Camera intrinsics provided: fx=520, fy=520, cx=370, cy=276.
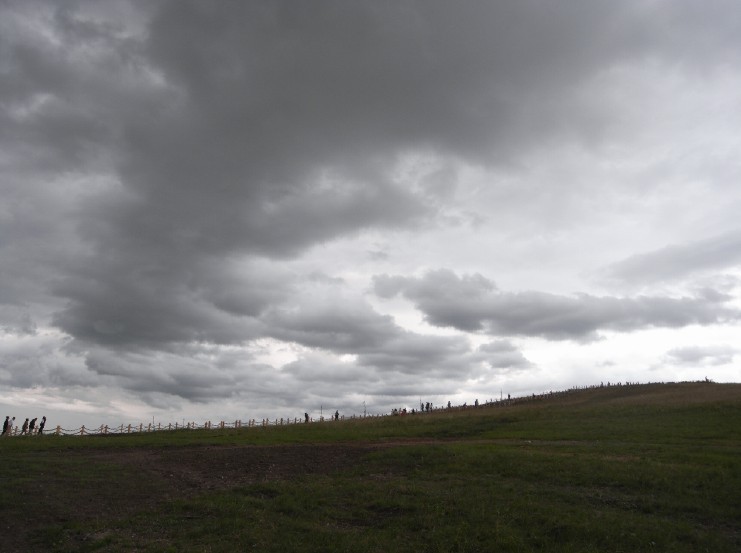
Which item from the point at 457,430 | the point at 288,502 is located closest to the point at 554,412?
the point at 457,430

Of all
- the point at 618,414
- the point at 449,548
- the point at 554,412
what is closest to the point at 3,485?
the point at 449,548

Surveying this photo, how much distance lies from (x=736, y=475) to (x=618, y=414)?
31.1m

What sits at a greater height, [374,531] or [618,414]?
[618,414]

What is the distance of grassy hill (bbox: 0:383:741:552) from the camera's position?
15594 mm

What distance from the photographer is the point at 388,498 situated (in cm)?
2025

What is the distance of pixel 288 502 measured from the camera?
786 inches

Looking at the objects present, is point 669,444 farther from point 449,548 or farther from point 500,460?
point 449,548

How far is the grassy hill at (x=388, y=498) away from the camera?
51.2 feet

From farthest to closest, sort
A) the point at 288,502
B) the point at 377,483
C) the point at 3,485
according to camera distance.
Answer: the point at 377,483 → the point at 3,485 → the point at 288,502

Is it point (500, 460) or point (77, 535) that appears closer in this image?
point (77, 535)

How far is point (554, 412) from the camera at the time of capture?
6009 centimetres

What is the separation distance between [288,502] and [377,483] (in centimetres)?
492

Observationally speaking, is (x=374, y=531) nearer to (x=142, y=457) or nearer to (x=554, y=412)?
(x=142, y=457)

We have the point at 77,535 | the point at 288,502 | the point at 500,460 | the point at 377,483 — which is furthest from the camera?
the point at 500,460
